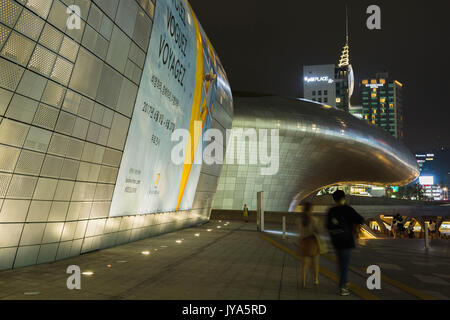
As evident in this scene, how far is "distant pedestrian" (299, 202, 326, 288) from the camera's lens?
5.99 m

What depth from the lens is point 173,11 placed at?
1327cm

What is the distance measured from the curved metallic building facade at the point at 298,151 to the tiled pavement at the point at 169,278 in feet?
83.9

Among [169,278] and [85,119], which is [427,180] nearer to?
[85,119]

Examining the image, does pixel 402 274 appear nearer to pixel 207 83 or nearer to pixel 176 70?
pixel 176 70

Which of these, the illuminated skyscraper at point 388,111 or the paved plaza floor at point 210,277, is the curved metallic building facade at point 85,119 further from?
the illuminated skyscraper at point 388,111

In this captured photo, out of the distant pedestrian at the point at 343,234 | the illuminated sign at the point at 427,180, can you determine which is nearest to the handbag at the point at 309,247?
the distant pedestrian at the point at 343,234

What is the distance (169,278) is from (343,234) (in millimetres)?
3410

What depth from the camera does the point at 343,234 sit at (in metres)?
5.43

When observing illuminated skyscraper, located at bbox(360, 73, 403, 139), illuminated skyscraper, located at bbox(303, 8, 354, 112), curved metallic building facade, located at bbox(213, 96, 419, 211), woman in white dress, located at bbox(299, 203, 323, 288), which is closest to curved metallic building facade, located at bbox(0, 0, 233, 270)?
woman in white dress, located at bbox(299, 203, 323, 288)

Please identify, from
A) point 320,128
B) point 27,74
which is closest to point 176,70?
point 27,74

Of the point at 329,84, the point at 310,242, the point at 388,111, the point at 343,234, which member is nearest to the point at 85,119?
the point at 310,242

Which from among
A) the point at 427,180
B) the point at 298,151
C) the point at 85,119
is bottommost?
the point at 85,119

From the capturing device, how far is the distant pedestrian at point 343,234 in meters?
5.38

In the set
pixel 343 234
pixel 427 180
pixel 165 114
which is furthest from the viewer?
pixel 427 180
